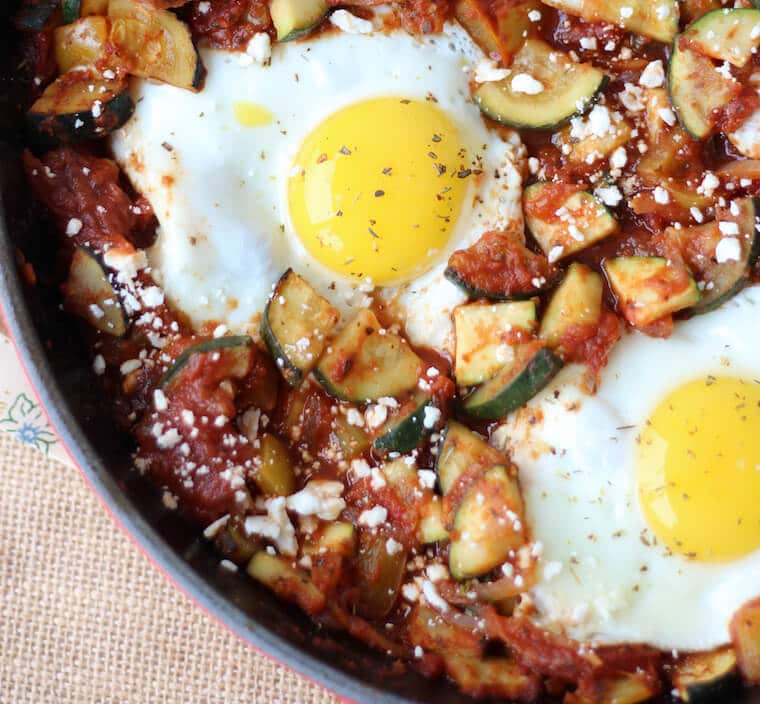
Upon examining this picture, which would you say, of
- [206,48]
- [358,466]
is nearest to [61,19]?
[206,48]

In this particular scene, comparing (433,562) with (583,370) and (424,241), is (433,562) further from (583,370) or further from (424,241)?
(424,241)

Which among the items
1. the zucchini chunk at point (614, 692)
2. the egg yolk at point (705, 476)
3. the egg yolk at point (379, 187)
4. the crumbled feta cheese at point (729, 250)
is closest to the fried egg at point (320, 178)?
the egg yolk at point (379, 187)

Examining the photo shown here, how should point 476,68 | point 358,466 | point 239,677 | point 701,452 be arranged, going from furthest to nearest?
point 239,677 < point 476,68 < point 358,466 < point 701,452

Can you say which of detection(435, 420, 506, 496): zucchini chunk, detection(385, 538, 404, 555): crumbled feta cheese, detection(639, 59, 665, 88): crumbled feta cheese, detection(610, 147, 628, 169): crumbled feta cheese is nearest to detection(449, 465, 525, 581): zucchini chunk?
detection(435, 420, 506, 496): zucchini chunk

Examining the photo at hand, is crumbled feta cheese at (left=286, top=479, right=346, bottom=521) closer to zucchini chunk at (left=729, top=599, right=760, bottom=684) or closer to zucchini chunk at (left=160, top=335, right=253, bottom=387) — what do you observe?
zucchini chunk at (left=160, top=335, right=253, bottom=387)

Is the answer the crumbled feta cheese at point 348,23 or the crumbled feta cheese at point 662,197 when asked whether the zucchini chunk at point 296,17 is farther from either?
the crumbled feta cheese at point 662,197
